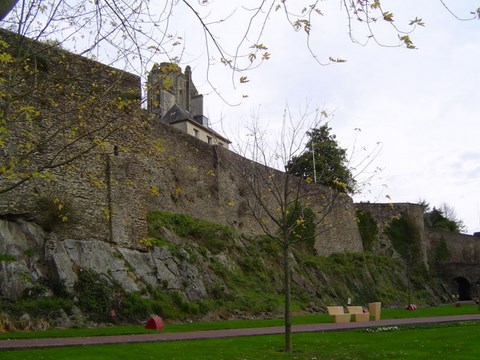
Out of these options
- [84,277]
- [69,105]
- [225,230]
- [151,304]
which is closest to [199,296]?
[151,304]

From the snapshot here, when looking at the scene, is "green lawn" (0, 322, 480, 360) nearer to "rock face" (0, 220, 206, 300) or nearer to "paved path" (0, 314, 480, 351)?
"paved path" (0, 314, 480, 351)

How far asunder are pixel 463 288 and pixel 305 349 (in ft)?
154

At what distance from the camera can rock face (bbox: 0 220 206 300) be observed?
16375 mm

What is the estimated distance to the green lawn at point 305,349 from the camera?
10.8 meters

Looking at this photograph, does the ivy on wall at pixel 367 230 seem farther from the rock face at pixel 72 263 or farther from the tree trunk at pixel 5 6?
the tree trunk at pixel 5 6

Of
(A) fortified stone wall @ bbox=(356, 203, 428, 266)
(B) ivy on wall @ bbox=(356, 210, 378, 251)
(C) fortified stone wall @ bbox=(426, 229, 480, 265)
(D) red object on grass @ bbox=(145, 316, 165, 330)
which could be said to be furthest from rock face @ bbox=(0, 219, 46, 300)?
(C) fortified stone wall @ bbox=(426, 229, 480, 265)

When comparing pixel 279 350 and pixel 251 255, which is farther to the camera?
pixel 251 255

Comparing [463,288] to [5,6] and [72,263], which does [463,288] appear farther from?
[5,6]

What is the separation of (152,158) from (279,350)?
49.1 feet

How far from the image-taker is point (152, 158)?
2600cm

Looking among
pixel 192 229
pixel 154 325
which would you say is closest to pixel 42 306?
pixel 154 325

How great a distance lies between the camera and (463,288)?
55.2 meters

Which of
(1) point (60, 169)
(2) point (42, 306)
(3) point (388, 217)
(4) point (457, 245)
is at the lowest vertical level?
(2) point (42, 306)

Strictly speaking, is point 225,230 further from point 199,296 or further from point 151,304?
point 151,304
